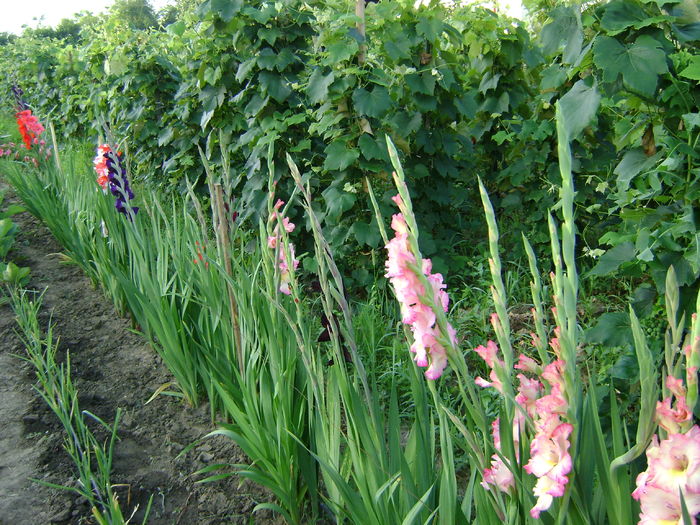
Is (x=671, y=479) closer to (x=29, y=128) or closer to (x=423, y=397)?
(x=423, y=397)

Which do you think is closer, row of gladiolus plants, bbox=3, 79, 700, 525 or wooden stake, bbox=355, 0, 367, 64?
row of gladiolus plants, bbox=3, 79, 700, 525

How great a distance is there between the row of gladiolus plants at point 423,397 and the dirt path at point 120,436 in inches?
5.1

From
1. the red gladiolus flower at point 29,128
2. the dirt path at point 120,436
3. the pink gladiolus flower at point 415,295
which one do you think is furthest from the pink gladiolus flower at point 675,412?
the red gladiolus flower at point 29,128

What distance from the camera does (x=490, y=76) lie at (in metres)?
3.63

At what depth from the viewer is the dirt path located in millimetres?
1836

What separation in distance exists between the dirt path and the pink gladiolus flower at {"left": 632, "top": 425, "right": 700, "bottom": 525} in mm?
1229

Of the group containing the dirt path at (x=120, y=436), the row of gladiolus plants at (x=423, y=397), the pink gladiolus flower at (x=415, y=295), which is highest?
the pink gladiolus flower at (x=415, y=295)

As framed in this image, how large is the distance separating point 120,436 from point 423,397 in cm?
138

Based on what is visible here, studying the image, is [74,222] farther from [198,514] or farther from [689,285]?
[689,285]

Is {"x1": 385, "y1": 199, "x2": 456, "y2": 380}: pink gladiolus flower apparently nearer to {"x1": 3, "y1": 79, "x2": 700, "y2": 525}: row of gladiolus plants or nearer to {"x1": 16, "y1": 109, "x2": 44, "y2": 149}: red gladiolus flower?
{"x1": 3, "y1": 79, "x2": 700, "y2": 525}: row of gladiolus plants

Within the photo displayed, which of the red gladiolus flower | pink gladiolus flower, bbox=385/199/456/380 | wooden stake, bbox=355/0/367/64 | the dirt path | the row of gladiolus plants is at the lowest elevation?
the dirt path

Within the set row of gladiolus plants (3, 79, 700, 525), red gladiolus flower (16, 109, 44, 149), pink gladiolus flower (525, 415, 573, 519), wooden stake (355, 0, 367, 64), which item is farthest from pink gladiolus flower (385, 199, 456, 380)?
red gladiolus flower (16, 109, 44, 149)

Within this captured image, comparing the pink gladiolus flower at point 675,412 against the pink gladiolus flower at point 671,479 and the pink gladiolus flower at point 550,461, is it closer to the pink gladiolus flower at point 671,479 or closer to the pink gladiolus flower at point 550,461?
the pink gladiolus flower at point 671,479

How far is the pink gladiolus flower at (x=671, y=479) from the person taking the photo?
29.4 inches
